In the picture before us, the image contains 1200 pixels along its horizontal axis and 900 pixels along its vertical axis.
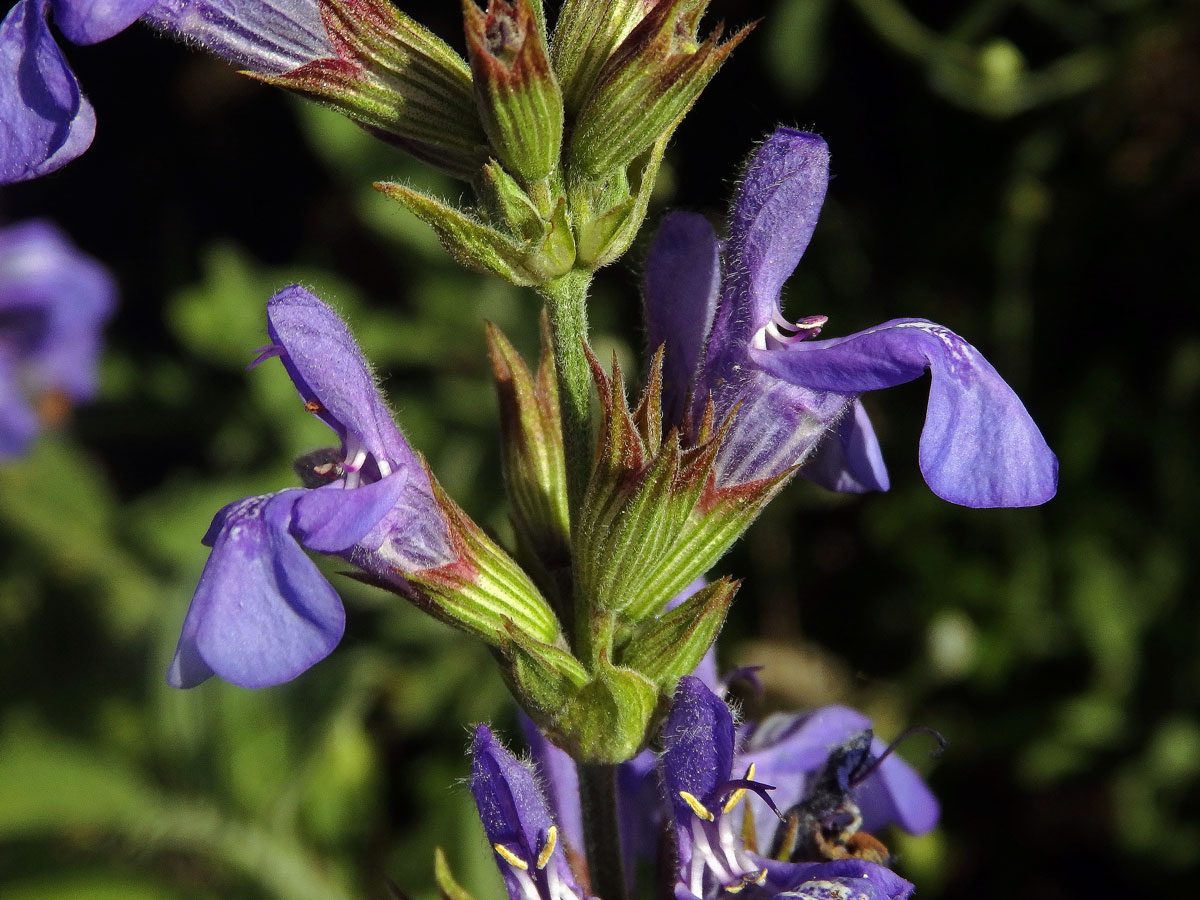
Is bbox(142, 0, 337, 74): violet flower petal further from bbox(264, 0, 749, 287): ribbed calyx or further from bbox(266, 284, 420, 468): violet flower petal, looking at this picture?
bbox(266, 284, 420, 468): violet flower petal

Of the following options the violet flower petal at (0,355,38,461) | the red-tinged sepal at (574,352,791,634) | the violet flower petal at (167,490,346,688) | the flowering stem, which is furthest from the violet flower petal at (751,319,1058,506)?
the violet flower petal at (0,355,38,461)

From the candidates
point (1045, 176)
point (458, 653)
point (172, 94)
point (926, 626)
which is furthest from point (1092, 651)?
point (172, 94)

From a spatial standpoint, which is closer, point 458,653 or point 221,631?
point 221,631

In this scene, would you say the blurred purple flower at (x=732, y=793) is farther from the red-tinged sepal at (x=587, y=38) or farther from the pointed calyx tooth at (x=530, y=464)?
the red-tinged sepal at (x=587, y=38)

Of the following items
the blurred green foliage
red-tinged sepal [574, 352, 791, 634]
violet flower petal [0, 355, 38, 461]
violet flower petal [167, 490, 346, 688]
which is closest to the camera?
violet flower petal [167, 490, 346, 688]

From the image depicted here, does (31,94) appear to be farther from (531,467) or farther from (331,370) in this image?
(531,467)

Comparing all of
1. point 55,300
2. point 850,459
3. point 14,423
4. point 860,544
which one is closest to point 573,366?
point 850,459

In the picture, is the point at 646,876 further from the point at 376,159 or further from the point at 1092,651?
the point at 376,159
